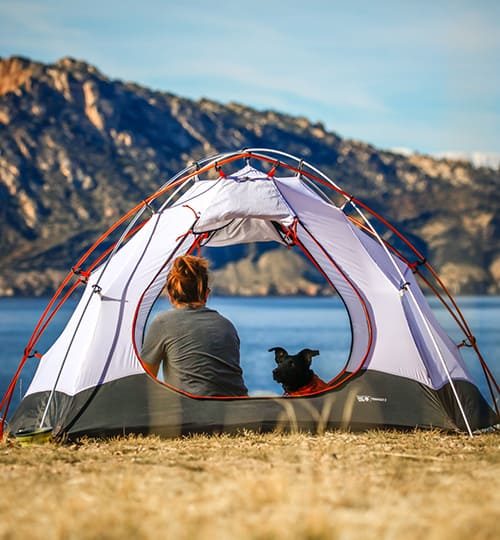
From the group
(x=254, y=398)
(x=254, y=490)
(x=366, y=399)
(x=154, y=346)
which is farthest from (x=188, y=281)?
(x=254, y=490)

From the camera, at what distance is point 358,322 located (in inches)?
354

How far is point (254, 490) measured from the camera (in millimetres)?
4617

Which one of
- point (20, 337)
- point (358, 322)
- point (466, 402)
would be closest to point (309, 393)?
point (358, 322)

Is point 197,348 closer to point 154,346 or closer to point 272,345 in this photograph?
point 154,346

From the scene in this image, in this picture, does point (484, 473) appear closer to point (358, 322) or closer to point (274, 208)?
point (358, 322)

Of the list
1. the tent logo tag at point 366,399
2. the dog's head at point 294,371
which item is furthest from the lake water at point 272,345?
the tent logo tag at point 366,399

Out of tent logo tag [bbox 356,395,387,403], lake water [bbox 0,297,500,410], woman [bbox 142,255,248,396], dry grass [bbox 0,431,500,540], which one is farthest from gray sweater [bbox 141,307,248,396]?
lake water [bbox 0,297,500,410]

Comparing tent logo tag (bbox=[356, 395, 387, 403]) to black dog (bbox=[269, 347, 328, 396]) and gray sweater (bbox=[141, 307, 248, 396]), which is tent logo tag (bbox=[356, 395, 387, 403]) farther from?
gray sweater (bbox=[141, 307, 248, 396])

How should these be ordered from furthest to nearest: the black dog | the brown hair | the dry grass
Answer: the black dog → the brown hair → the dry grass

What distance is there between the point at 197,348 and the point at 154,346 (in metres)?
0.43

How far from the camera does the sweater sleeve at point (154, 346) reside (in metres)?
8.17

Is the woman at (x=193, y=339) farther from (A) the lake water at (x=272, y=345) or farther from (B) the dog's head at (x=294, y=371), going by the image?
(A) the lake water at (x=272, y=345)

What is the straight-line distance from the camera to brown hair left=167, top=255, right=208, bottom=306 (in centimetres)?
808

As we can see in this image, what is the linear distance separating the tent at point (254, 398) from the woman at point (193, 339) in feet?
0.49
